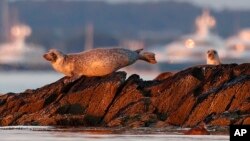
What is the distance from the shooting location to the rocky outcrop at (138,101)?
25156 mm

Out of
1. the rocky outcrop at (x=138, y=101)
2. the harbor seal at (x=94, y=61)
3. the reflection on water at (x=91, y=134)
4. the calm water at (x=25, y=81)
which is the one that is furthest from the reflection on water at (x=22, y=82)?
the reflection on water at (x=91, y=134)

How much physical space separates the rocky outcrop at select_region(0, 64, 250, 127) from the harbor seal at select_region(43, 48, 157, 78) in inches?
27.1

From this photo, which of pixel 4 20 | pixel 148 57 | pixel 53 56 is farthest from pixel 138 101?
pixel 4 20

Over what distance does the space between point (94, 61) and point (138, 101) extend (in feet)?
9.63

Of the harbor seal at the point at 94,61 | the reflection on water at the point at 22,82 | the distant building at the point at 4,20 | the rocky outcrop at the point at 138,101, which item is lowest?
the rocky outcrop at the point at 138,101

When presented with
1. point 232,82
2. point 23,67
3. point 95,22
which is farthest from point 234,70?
point 95,22

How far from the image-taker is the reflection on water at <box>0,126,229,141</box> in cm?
2259

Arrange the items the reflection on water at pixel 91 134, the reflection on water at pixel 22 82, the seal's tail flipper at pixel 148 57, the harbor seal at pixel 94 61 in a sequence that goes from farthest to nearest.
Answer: the reflection on water at pixel 22 82, the seal's tail flipper at pixel 148 57, the harbor seal at pixel 94 61, the reflection on water at pixel 91 134

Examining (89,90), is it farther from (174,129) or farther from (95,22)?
(95,22)

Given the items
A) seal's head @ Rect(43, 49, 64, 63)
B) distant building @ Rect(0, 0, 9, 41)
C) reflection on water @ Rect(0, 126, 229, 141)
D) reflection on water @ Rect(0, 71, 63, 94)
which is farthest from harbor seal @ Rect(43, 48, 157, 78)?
distant building @ Rect(0, 0, 9, 41)

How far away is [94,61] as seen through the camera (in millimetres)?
28719

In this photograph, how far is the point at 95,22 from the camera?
116m

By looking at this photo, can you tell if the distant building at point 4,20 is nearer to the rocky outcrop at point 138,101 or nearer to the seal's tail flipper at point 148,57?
the seal's tail flipper at point 148,57

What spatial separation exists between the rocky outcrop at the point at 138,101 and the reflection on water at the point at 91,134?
77 cm
